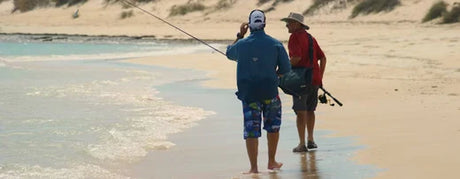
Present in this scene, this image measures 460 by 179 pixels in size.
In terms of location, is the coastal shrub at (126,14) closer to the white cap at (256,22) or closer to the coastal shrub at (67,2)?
the coastal shrub at (67,2)

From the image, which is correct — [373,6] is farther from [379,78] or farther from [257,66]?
[257,66]

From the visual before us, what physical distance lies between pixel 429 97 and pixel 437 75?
10.5 feet

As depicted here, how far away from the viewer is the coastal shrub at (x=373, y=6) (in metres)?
34.9

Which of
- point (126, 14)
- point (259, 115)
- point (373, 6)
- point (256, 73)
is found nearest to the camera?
point (256, 73)

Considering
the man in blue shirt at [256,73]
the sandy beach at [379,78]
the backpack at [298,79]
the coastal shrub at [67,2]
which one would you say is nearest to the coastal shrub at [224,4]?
the sandy beach at [379,78]

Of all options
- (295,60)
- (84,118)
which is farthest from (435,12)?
(295,60)

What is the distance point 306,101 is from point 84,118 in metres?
3.65

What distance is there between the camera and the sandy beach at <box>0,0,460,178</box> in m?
7.58

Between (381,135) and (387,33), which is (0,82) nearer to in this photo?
(381,135)

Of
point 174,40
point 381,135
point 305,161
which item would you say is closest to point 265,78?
point 305,161

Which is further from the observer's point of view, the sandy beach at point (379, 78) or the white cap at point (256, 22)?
the sandy beach at point (379, 78)

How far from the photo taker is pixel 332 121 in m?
9.92

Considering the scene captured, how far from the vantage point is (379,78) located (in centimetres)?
1484

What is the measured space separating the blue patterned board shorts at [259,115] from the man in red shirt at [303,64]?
89 cm
